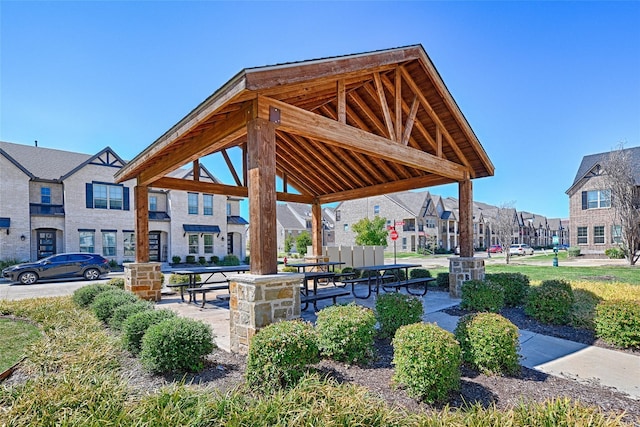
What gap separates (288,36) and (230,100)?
406cm

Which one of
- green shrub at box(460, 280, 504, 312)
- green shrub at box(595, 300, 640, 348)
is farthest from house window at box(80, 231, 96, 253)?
green shrub at box(595, 300, 640, 348)

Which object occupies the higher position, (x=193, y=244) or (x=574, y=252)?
(x=193, y=244)

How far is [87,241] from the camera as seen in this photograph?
22500mm

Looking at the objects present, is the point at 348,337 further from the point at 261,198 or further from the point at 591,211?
the point at 591,211

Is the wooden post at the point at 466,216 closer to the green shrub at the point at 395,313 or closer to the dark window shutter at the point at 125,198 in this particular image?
the green shrub at the point at 395,313

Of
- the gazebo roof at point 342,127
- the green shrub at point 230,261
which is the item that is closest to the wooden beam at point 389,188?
the gazebo roof at point 342,127

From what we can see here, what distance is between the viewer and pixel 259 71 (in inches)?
175

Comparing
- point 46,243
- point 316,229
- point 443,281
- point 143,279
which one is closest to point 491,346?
Answer: point 443,281

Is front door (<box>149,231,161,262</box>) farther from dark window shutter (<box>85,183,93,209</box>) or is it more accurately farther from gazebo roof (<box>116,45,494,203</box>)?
gazebo roof (<box>116,45,494,203</box>)

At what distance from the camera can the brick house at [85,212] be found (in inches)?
786

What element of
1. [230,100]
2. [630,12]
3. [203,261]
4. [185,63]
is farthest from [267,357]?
[203,261]

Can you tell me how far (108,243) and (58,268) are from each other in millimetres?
7011

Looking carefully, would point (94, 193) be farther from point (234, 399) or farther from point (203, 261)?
point (234, 399)

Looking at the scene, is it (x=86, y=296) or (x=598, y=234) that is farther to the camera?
(x=598, y=234)
